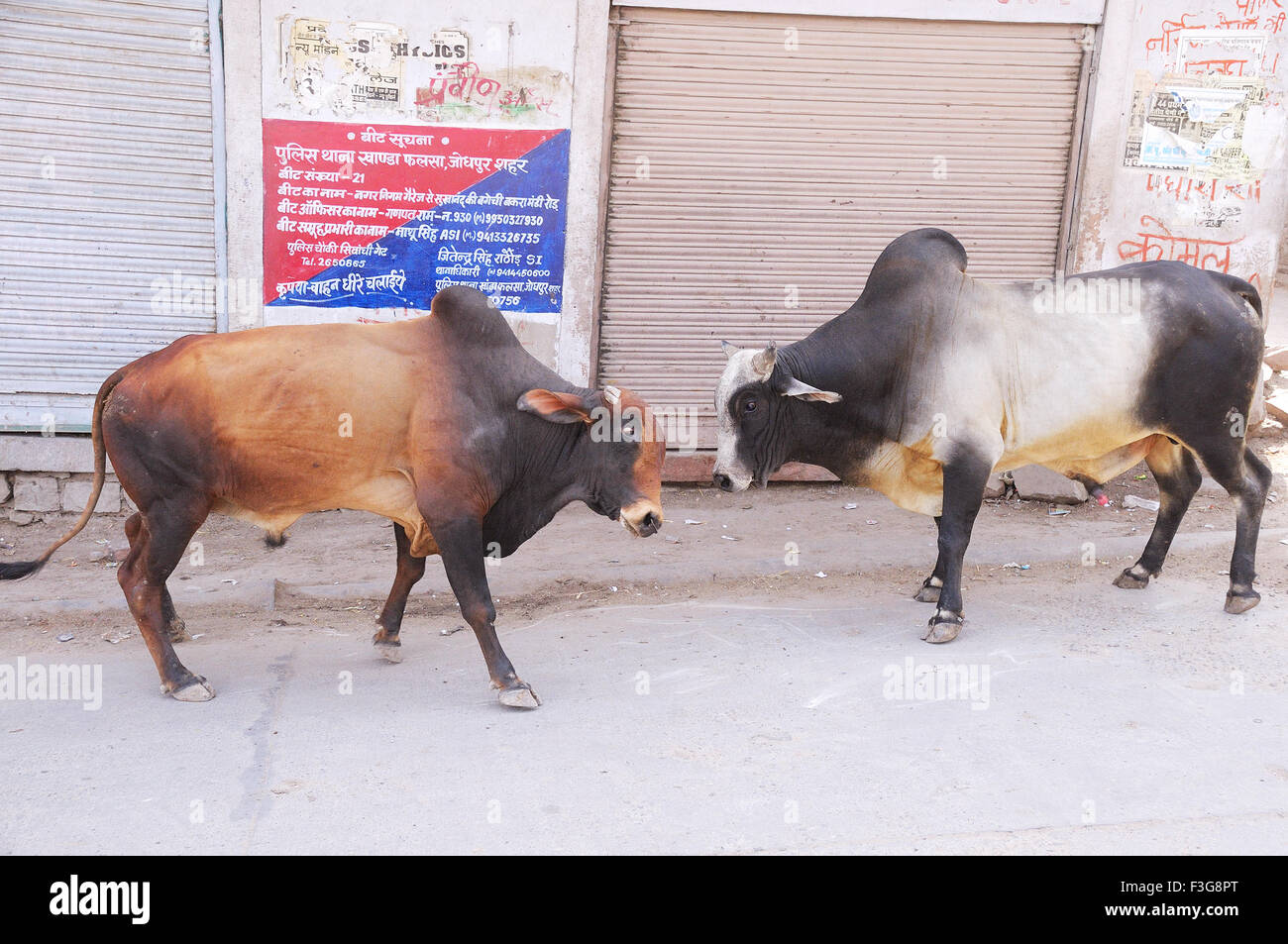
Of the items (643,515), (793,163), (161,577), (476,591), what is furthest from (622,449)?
(793,163)

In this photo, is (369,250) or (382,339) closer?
(382,339)

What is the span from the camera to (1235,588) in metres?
6.21

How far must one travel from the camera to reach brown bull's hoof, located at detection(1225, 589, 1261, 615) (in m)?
6.19

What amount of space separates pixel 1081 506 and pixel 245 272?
18.6ft

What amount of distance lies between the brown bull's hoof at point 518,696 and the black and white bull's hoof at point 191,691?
120cm

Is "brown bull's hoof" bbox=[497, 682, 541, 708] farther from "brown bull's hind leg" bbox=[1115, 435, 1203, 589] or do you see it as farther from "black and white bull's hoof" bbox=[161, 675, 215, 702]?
"brown bull's hind leg" bbox=[1115, 435, 1203, 589]

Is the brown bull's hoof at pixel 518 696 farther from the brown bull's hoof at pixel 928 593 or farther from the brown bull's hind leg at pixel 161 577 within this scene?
the brown bull's hoof at pixel 928 593

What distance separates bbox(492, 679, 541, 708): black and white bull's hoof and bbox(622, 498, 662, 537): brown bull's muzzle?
0.78m

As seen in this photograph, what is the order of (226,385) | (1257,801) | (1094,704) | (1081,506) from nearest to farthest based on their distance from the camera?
(1257,801)
(226,385)
(1094,704)
(1081,506)

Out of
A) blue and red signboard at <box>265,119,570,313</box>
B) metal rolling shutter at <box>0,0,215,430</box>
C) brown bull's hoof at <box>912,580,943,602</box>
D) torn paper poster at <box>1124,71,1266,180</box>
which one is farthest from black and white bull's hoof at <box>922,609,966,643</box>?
metal rolling shutter at <box>0,0,215,430</box>

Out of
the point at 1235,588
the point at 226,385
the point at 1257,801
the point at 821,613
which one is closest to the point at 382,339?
the point at 226,385

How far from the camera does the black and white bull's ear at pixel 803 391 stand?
564cm

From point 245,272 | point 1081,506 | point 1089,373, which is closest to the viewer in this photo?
point 1089,373

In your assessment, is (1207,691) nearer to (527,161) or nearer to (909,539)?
(909,539)
